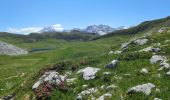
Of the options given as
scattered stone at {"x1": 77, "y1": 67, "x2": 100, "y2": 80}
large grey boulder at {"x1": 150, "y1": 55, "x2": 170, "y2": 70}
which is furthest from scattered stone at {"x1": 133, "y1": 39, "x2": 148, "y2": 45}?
scattered stone at {"x1": 77, "y1": 67, "x2": 100, "y2": 80}

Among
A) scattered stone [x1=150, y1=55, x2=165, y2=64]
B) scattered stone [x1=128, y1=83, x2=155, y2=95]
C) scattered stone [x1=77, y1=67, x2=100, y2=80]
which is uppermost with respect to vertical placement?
scattered stone [x1=150, y1=55, x2=165, y2=64]

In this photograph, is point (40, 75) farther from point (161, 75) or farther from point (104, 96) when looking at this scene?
point (161, 75)

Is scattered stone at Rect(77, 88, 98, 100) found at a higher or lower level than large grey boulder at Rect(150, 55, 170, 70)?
lower

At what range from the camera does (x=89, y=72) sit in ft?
88.8

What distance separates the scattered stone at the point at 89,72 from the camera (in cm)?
2656

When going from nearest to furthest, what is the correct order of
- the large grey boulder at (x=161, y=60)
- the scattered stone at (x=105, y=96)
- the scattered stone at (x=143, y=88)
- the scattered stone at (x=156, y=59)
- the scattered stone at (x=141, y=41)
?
the scattered stone at (x=143, y=88) < the scattered stone at (x=105, y=96) < the large grey boulder at (x=161, y=60) < the scattered stone at (x=156, y=59) < the scattered stone at (x=141, y=41)

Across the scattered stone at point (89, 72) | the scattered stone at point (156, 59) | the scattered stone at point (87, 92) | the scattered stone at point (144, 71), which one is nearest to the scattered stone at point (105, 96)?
the scattered stone at point (87, 92)

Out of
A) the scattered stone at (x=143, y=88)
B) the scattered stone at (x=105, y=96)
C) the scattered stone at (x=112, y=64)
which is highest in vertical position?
the scattered stone at (x=112, y=64)

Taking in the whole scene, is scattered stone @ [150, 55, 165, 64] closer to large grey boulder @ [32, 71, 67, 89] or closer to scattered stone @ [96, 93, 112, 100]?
scattered stone @ [96, 93, 112, 100]

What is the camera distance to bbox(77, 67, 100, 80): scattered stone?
1046 inches

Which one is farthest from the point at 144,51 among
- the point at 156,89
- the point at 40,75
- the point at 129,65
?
the point at 40,75

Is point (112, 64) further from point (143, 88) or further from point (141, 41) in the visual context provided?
point (141, 41)

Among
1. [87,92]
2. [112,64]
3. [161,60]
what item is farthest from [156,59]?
[87,92]

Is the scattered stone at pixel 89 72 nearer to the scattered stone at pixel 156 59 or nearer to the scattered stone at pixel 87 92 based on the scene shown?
the scattered stone at pixel 87 92
